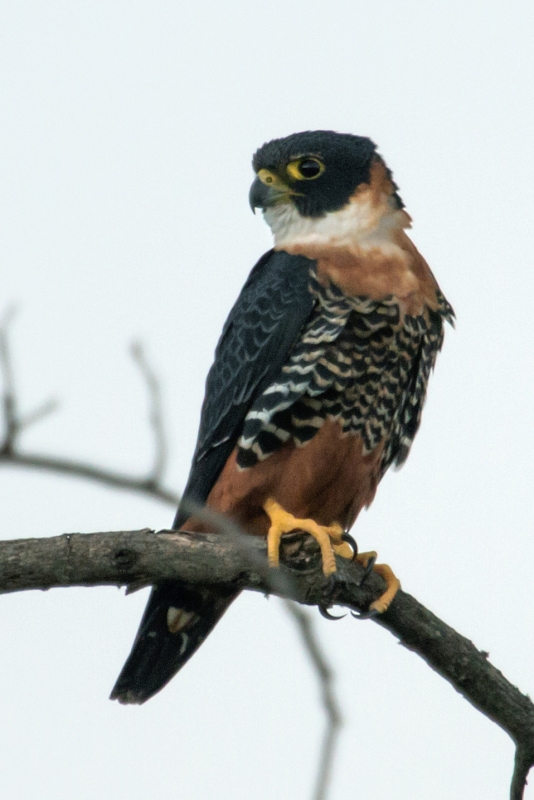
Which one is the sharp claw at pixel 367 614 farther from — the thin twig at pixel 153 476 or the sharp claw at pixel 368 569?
the thin twig at pixel 153 476

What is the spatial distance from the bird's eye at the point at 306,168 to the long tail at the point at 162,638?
2.02 metres

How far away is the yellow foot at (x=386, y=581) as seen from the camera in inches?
147

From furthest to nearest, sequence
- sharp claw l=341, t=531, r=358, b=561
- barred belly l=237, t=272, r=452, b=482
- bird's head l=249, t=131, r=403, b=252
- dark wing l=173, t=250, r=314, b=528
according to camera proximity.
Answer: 1. bird's head l=249, t=131, r=403, b=252
2. dark wing l=173, t=250, r=314, b=528
3. barred belly l=237, t=272, r=452, b=482
4. sharp claw l=341, t=531, r=358, b=561

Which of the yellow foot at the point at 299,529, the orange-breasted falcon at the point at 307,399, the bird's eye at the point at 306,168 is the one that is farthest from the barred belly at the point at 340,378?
the bird's eye at the point at 306,168

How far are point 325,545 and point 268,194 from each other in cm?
192

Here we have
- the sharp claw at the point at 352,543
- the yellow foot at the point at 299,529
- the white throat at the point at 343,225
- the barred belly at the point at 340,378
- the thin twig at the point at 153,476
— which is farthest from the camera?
the white throat at the point at 343,225

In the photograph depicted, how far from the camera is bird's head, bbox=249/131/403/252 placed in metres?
A: 4.82

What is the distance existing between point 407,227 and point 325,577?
2001mm

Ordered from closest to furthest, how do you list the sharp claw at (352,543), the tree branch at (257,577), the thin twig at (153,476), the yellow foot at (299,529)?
the thin twig at (153,476) < the tree branch at (257,577) < the yellow foot at (299,529) < the sharp claw at (352,543)

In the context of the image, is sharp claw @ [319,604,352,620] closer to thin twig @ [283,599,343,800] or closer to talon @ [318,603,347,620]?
talon @ [318,603,347,620]

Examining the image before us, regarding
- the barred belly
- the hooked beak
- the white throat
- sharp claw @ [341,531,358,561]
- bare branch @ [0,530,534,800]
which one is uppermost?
the hooked beak

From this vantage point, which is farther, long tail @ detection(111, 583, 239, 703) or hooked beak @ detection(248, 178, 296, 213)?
hooked beak @ detection(248, 178, 296, 213)

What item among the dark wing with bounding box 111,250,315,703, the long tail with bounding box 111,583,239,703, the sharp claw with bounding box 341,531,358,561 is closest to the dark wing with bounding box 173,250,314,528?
the dark wing with bounding box 111,250,315,703

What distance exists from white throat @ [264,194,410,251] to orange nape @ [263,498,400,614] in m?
1.28
